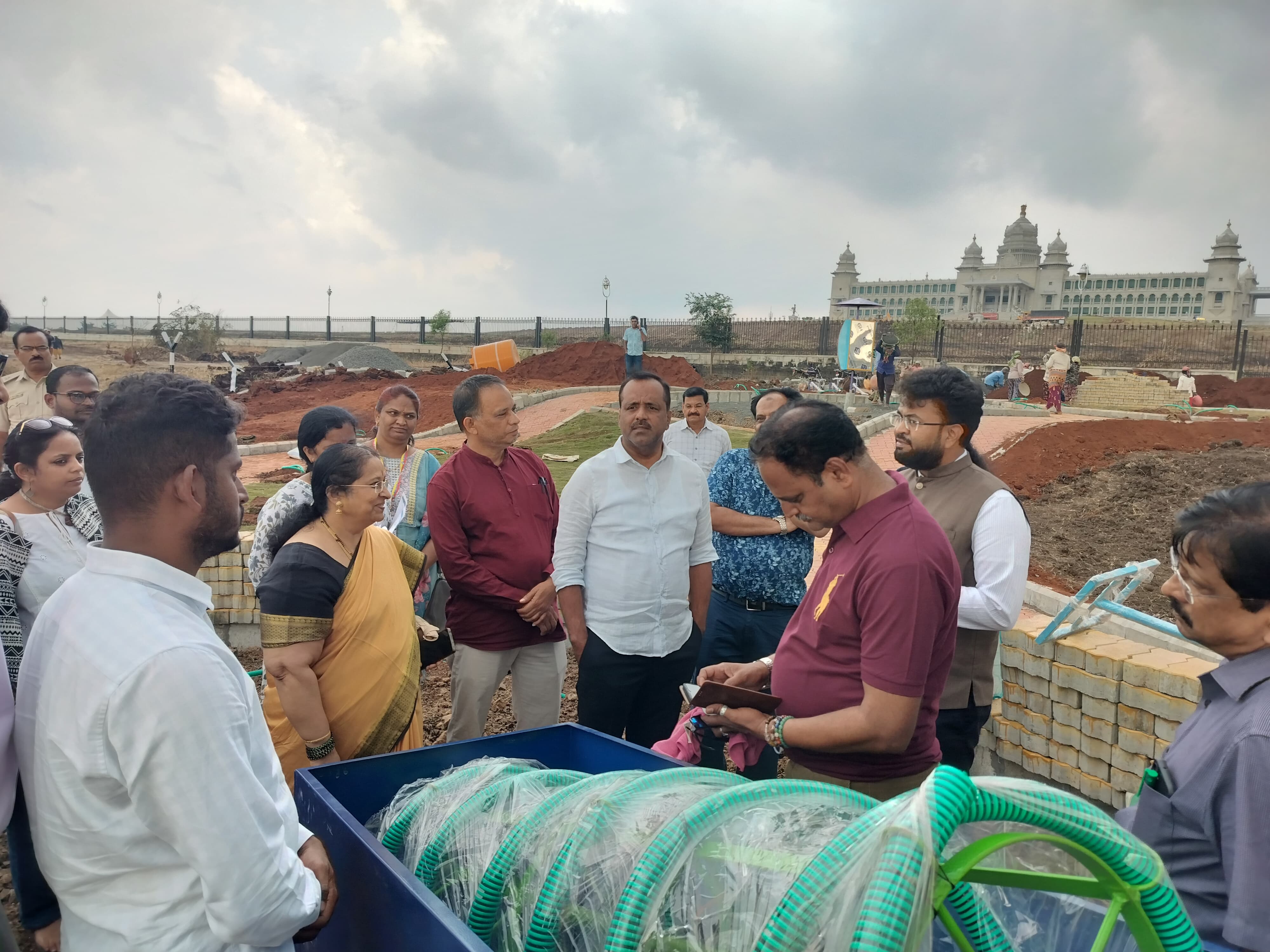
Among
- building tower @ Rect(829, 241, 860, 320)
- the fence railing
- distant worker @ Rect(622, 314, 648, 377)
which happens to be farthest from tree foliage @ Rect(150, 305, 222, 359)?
building tower @ Rect(829, 241, 860, 320)

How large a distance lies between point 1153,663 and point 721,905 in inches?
114

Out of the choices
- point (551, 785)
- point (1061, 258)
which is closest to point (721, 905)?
point (551, 785)

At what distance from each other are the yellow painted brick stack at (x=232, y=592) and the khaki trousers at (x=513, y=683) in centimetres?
280

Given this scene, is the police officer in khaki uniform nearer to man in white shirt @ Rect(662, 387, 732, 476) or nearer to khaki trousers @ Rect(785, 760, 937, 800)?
man in white shirt @ Rect(662, 387, 732, 476)

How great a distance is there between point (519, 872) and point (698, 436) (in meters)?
4.27

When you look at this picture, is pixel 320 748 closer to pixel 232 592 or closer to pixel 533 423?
pixel 232 592

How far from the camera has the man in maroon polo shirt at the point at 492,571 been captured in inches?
147

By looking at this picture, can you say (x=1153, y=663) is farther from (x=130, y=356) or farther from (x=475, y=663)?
(x=130, y=356)

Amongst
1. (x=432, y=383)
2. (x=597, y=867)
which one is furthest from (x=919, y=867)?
(x=432, y=383)

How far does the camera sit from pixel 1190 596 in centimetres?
180

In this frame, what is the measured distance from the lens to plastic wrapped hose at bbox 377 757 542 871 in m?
2.04

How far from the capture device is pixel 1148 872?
113 cm

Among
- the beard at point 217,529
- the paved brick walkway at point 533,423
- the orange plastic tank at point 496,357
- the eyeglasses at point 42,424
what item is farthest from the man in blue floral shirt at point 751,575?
the orange plastic tank at point 496,357

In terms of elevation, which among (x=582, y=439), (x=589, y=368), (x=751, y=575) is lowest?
(x=582, y=439)
